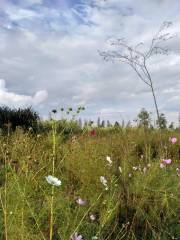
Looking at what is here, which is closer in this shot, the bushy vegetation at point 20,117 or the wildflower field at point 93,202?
the wildflower field at point 93,202

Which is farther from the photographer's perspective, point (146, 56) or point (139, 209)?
point (146, 56)

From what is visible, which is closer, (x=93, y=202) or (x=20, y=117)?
(x=93, y=202)

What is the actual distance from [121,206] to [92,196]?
46 cm

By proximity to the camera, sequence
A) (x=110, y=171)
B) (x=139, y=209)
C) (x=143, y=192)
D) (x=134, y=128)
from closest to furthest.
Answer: (x=139, y=209)
(x=143, y=192)
(x=110, y=171)
(x=134, y=128)

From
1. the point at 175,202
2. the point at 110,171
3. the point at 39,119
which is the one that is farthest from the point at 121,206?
the point at 39,119

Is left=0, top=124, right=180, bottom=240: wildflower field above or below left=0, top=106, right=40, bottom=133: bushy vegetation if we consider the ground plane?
below

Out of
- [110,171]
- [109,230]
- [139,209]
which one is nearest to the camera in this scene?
[109,230]

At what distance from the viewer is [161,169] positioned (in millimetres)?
6348

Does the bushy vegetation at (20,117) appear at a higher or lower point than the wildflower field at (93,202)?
higher

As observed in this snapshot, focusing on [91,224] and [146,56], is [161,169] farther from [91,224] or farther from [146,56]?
[146,56]

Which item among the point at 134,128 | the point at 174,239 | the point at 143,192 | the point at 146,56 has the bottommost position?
the point at 174,239

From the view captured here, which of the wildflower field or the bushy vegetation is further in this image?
the bushy vegetation

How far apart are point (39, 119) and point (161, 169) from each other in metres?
10.8

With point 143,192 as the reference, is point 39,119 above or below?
above
